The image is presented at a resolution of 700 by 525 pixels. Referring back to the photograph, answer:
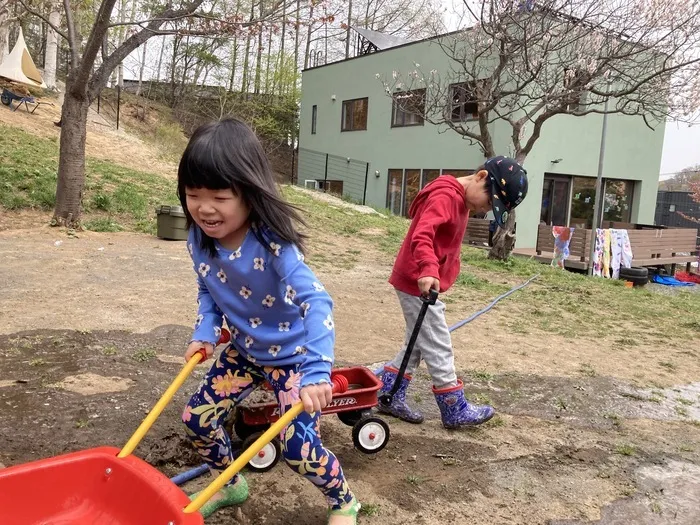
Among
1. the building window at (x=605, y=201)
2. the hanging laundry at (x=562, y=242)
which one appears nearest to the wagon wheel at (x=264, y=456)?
the hanging laundry at (x=562, y=242)

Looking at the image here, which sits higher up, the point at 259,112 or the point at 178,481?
the point at 259,112

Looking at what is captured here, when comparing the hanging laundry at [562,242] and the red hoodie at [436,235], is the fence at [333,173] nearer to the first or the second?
the hanging laundry at [562,242]

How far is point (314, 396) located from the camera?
1.72 metres

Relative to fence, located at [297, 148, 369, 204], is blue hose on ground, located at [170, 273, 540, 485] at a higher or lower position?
lower

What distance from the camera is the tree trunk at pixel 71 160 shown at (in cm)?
888

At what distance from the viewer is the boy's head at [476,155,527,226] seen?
2896 millimetres

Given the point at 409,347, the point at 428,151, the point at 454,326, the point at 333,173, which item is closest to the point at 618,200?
the point at 428,151

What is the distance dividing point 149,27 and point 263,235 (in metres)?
7.95

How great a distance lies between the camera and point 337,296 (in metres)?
6.55

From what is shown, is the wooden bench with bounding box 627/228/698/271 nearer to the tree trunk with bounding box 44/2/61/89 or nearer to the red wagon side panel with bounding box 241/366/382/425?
the red wagon side panel with bounding box 241/366/382/425

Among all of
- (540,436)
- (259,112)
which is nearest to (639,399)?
(540,436)

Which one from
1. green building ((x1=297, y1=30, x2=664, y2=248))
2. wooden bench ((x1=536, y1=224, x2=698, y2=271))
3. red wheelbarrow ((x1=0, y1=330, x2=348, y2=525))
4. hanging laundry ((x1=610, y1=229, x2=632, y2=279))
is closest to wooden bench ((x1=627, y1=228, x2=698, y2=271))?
wooden bench ((x1=536, y1=224, x2=698, y2=271))

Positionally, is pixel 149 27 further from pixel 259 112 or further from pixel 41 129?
pixel 259 112

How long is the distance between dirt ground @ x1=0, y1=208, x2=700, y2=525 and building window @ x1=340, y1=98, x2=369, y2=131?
16613 millimetres
